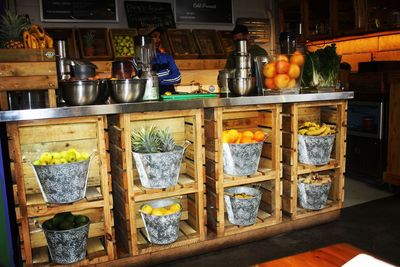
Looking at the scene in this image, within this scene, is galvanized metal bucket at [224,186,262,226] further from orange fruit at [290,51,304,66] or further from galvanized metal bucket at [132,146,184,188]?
orange fruit at [290,51,304,66]

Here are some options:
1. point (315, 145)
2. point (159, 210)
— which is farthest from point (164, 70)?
point (159, 210)

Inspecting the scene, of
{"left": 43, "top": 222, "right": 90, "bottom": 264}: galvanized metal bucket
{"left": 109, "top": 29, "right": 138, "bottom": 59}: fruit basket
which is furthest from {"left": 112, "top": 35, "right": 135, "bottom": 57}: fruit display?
{"left": 43, "top": 222, "right": 90, "bottom": 264}: galvanized metal bucket

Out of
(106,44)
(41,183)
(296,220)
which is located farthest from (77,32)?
(296,220)

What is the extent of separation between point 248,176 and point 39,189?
157 centimetres

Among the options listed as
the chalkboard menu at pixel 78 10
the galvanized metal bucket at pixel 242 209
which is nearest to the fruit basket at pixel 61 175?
the galvanized metal bucket at pixel 242 209

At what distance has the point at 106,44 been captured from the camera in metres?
5.53

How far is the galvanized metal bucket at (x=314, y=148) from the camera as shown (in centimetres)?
331

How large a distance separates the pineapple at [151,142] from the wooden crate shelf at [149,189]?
104 mm

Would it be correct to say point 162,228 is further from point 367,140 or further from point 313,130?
point 367,140

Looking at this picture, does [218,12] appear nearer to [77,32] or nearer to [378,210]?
[77,32]

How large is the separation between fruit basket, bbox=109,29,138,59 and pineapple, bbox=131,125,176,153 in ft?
9.85

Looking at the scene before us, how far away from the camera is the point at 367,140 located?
4.97 metres

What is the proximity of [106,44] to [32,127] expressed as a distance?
3089 millimetres

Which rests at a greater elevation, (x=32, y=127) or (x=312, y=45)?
(x=312, y=45)
